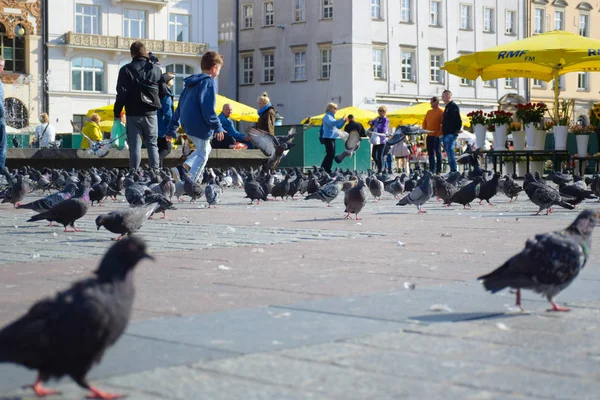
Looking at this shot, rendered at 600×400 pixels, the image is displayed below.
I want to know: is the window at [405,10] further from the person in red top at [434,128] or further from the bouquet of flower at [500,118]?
the person in red top at [434,128]

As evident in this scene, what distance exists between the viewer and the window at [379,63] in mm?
58037

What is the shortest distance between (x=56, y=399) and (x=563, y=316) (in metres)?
2.49

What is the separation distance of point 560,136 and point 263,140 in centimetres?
827

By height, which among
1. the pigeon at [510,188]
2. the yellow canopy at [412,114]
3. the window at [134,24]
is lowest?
the pigeon at [510,188]

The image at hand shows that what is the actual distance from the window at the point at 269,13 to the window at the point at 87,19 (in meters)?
9.61

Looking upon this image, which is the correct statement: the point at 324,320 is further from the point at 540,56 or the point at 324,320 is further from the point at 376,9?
the point at 376,9

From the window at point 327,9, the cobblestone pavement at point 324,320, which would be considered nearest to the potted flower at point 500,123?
the cobblestone pavement at point 324,320

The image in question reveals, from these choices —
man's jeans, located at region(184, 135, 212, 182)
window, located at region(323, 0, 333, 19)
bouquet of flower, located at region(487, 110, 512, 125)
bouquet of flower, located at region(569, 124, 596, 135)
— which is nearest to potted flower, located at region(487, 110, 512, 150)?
bouquet of flower, located at region(487, 110, 512, 125)

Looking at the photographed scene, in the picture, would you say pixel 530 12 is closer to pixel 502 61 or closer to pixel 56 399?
pixel 502 61

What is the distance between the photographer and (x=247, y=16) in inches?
2430

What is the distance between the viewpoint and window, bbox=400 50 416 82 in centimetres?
5947

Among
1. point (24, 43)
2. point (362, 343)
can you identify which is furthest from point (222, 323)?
point (24, 43)

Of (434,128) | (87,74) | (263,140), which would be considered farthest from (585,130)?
(87,74)

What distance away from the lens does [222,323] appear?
4828mm
